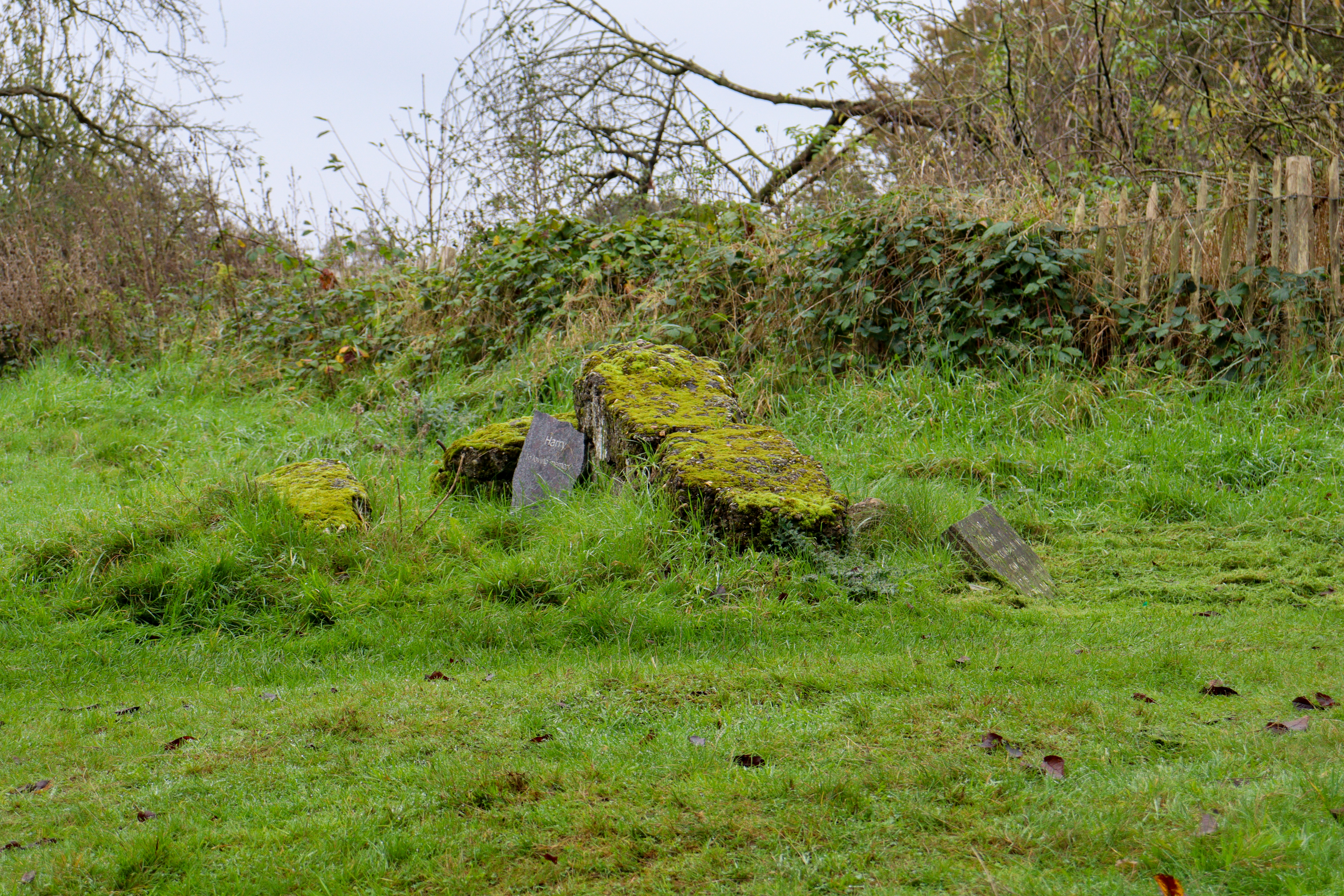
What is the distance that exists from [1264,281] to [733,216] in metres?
4.74

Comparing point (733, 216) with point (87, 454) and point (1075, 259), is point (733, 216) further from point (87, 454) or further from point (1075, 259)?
point (87, 454)

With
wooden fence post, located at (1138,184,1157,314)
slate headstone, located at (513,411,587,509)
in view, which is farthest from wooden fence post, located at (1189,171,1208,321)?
slate headstone, located at (513,411,587,509)

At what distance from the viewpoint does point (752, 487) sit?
A: 18.0ft

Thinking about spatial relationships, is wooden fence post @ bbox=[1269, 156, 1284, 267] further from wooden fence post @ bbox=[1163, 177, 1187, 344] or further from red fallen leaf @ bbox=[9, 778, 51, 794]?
red fallen leaf @ bbox=[9, 778, 51, 794]

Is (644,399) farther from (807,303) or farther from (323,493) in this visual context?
(807,303)

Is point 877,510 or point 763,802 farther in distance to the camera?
point 877,510

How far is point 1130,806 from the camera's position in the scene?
2697 mm

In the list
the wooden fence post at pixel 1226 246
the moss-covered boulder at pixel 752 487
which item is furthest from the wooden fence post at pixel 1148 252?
the moss-covered boulder at pixel 752 487

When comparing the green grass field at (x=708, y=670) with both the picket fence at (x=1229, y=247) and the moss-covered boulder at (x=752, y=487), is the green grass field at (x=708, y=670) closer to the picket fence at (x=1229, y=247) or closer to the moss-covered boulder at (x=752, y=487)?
the moss-covered boulder at (x=752, y=487)

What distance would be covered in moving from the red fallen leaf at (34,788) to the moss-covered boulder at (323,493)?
2.33 metres

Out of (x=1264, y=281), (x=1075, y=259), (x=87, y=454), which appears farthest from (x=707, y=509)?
(x=87, y=454)

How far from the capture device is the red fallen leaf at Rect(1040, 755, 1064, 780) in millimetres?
2994

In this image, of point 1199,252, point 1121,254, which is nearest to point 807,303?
point 1121,254

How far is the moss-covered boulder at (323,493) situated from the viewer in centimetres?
557
